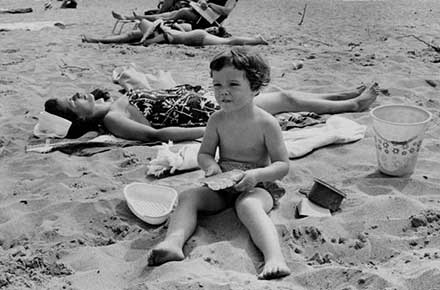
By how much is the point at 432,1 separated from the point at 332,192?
26.5ft

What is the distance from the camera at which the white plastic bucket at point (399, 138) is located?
3328mm

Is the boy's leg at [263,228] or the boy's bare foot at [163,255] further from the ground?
the boy's leg at [263,228]

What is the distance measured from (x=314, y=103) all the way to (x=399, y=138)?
130cm

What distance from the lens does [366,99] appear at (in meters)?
4.64

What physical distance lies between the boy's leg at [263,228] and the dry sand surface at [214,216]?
5 cm

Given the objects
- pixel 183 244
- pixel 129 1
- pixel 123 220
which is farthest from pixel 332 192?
pixel 129 1

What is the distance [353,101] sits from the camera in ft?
15.2

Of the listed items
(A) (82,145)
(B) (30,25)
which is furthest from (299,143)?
(B) (30,25)

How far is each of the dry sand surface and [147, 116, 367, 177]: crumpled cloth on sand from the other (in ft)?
0.22

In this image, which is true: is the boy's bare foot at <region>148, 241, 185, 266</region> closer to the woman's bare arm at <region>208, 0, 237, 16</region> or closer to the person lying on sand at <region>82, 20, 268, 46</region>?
the person lying on sand at <region>82, 20, 268, 46</region>

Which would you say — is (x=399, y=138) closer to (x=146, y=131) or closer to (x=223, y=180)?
(x=223, y=180)

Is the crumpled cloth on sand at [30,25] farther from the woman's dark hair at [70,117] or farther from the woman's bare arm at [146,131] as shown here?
the woman's bare arm at [146,131]

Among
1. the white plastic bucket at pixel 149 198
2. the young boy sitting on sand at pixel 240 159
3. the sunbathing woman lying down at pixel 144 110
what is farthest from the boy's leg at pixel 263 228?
the sunbathing woman lying down at pixel 144 110

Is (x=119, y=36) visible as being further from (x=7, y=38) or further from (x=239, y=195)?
(x=239, y=195)
